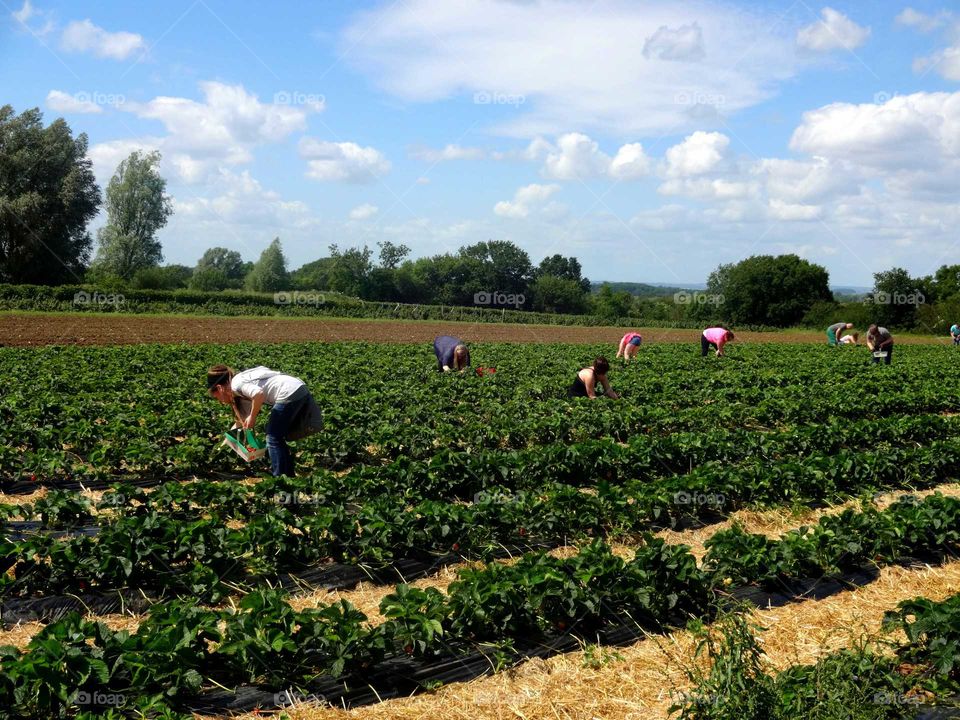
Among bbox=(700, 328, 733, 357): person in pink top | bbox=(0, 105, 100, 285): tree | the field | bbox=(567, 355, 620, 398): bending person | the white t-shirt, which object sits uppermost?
bbox=(0, 105, 100, 285): tree

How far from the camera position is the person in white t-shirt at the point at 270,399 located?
26.0 feet

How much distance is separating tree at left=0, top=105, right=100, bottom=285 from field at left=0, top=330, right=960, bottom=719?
146 feet

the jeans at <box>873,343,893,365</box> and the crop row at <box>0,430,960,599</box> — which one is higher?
the jeans at <box>873,343,893,365</box>

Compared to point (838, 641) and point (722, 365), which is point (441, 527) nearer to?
point (838, 641)

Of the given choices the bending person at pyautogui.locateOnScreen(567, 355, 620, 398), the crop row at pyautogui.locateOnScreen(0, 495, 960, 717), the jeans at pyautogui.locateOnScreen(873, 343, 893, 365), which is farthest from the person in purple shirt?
the jeans at pyautogui.locateOnScreen(873, 343, 893, 365)

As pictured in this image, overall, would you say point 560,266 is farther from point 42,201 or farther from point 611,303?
point 42,201

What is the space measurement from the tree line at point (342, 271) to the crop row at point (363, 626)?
1982 inches

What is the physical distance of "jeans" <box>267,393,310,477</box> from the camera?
8.30 m

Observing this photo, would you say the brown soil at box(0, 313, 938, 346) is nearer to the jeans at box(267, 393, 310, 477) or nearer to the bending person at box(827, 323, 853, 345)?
the bending person at box(827, 323, 853, 345)

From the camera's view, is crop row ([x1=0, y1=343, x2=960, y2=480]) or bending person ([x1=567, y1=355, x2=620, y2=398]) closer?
crop row ([x1=0, y1=343, x2=960, y2=480])

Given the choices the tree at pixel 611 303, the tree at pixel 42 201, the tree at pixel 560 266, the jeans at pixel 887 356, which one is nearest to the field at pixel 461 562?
the jeans at pixel 887 356

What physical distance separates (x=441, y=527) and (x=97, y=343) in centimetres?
2556

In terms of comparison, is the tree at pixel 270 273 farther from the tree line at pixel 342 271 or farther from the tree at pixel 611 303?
the tree at pixel 611 303

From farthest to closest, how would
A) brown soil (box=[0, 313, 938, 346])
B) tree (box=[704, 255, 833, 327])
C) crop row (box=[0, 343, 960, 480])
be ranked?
tree (box=[704, 255, 833, 327]), brown soil (box=[0, 313, 938, 346]), crop row (box=[0, 343, 960, 480])
